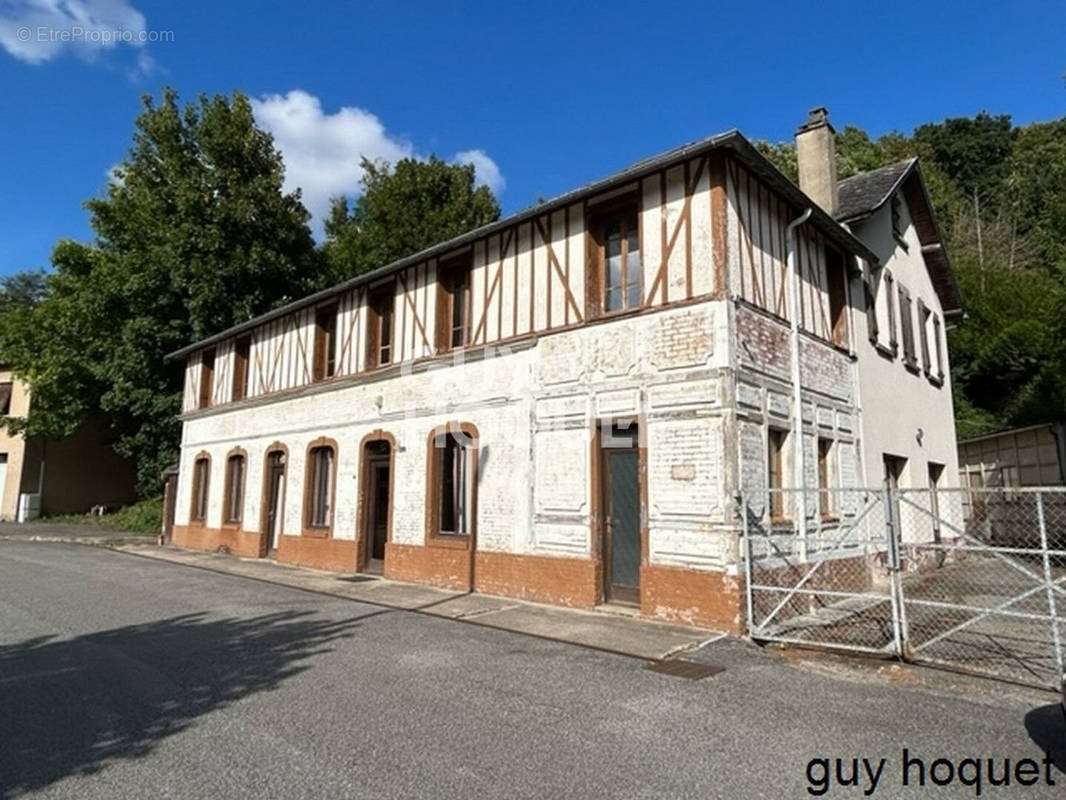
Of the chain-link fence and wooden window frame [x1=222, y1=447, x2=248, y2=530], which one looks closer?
the chain-link fence

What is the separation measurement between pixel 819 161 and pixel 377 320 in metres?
9.18

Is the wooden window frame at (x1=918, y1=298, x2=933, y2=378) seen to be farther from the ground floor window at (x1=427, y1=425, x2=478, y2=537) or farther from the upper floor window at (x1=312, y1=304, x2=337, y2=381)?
the upper floor window at (x1=312, y1=304, x2=337, y2=381)

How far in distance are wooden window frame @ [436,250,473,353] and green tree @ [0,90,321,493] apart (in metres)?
13.9

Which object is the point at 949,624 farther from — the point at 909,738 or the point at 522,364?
the point at 522,364

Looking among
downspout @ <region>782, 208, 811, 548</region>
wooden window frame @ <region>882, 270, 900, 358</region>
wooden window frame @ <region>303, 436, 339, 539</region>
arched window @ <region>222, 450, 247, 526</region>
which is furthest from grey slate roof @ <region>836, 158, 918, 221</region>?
arched window @ <region>222, 450, 247, 526</region>

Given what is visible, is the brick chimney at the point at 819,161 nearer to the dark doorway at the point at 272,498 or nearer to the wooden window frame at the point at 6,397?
the dark doorway at the point at 272,498

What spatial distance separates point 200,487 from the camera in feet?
62.2

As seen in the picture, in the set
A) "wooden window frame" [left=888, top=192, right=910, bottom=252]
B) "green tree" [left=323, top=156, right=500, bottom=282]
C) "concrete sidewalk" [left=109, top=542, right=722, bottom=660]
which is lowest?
"concrete sidewalk" [left=109, top=542, right=722, bottom=660]

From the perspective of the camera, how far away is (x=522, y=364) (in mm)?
10477

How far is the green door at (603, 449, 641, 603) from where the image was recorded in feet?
29.3

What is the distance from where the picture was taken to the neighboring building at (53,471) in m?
27.4

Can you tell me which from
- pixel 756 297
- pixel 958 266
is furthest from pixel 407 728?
pixel 958 266

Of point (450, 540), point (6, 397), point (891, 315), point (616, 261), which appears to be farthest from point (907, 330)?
point (6, 397)

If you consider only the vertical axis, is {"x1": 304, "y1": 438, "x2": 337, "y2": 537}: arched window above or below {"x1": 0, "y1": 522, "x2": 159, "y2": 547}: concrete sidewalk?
above
